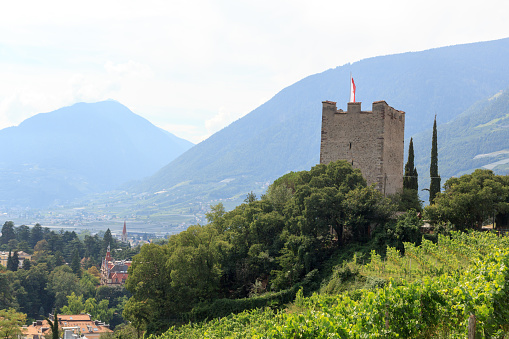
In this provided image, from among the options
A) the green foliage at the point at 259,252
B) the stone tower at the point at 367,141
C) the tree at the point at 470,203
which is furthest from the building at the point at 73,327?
the tree at the point at 470,203

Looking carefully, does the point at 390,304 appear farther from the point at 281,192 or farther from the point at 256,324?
the point at 281,192

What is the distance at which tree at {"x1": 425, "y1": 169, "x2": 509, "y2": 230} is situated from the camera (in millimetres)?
31781

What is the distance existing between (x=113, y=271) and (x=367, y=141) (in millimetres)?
83815

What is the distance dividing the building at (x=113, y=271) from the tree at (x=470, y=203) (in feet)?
250

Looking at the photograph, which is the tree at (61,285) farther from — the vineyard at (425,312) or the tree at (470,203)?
the vineyard at (425,312)

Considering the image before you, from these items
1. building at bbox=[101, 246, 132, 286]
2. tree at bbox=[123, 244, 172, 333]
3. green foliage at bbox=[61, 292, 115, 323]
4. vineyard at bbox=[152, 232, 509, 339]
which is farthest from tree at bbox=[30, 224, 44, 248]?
vineyard at bbox=[152, 232, 509, 339]

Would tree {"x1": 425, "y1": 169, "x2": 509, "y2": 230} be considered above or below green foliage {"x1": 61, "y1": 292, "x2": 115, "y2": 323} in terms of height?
above

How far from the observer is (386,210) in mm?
32812

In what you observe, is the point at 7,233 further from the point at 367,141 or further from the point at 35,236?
the point at 367,141

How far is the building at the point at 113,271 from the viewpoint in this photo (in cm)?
10244

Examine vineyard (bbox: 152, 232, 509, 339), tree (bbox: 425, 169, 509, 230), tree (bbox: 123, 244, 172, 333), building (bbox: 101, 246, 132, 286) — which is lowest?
building (bbox: 101, 246, 132, 286)

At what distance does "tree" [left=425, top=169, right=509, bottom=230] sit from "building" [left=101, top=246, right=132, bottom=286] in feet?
250

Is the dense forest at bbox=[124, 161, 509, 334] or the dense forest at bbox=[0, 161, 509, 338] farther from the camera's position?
the dense forest at bbox=[124, 161, 509, 334]

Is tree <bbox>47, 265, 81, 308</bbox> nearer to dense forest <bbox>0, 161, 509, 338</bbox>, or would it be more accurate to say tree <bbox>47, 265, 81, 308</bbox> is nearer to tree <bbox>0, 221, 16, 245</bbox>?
tree <bbox>0, 221, 16, 245</bbox>
